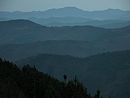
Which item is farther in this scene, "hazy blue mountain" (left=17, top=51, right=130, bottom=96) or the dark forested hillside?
"hazy blue mountain" (left=17, top=51, right=130, bottom=96)

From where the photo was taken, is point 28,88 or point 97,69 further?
point 97,69

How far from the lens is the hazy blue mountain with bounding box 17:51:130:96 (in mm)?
109062

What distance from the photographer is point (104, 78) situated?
118875mm

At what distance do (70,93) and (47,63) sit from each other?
4056 inches

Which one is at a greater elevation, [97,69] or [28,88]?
[28,88]

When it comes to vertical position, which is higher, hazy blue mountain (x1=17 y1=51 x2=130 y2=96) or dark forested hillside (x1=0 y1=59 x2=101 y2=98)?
dark forested hillside (x1=0 y1=59 x2=101 y2=98)

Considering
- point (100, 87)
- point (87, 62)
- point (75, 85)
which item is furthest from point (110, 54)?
point (75, 85)

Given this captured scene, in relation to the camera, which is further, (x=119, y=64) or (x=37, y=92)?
(x=119, y=64)

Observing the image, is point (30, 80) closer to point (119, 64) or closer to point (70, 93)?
point (70, 93)

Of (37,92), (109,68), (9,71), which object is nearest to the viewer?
(37,92)

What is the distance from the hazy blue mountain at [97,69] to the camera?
109 meters

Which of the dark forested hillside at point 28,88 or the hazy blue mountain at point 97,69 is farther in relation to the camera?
the hazy blue mountain at point 97,69

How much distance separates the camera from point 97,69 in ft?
427

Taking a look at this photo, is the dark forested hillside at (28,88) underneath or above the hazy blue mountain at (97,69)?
above
